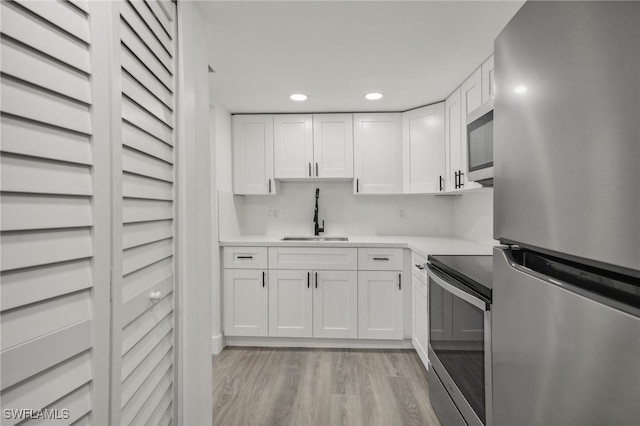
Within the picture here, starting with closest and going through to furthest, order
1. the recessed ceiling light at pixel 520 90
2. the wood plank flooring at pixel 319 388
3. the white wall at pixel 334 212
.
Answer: the recessed ceiling light at pixel 520 90, the wood plank flooring at pixel 319 388, the white wall at pixel 334 212

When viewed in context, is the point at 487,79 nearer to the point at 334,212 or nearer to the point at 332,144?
the point at 332,144

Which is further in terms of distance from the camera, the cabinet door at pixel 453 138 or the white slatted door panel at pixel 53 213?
the cabinet door at pixel 453 138

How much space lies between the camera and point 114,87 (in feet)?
2.64

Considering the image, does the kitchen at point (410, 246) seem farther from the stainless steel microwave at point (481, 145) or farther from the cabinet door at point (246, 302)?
the cabinet door at point (246, 302)

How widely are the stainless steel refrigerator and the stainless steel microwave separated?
33 centimetres

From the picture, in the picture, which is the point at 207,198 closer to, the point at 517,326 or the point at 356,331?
the point at 517,326

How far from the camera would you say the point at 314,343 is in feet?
9.47

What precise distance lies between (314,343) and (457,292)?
1.89 m

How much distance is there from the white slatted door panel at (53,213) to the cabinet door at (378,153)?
2555mm

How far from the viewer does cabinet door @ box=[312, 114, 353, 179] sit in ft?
10.3

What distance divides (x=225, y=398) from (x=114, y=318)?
160 cm

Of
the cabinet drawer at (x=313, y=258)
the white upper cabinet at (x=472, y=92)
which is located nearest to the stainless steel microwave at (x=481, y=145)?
the white upper cabinet at (x=472, y=92)

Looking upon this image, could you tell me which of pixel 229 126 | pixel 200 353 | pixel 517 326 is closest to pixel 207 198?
pixel 200 353

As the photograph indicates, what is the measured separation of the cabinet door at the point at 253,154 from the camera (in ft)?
10.4
